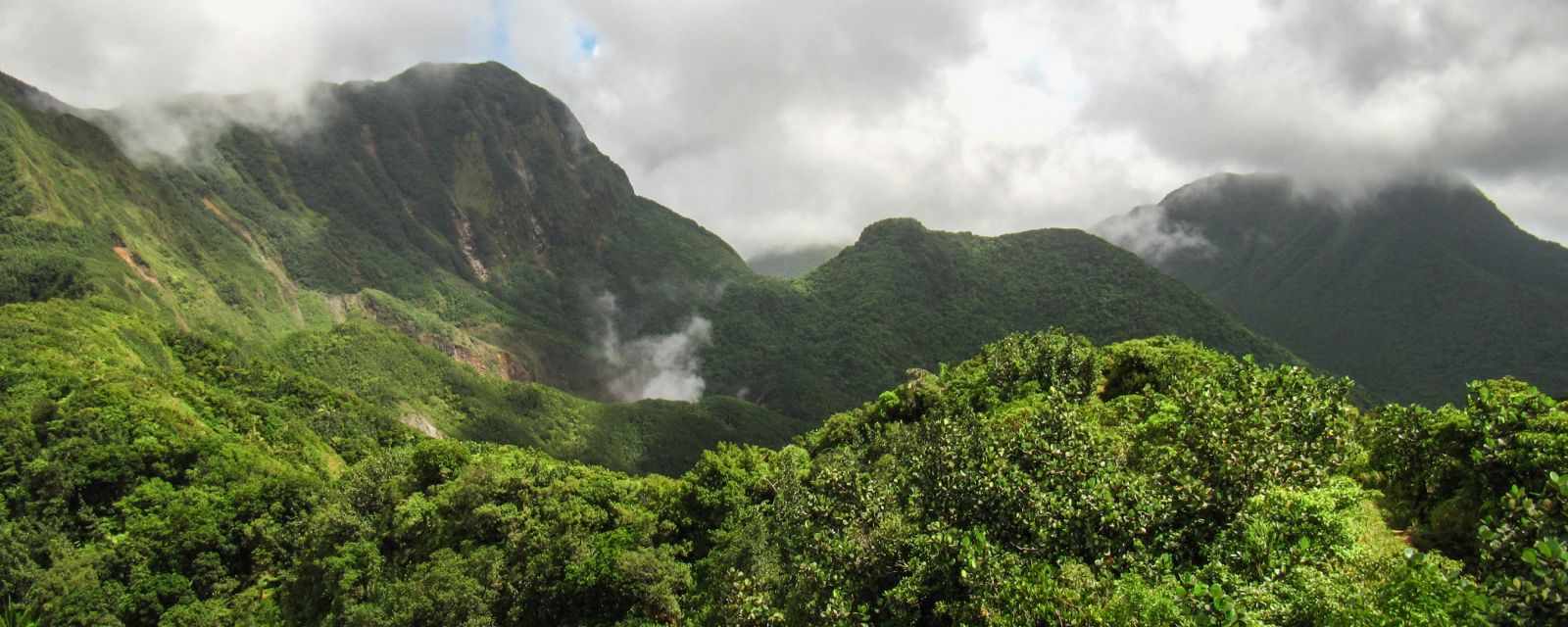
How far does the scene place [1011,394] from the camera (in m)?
46.2

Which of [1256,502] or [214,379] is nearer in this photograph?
[1256,502]

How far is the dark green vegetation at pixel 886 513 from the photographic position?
15.6m

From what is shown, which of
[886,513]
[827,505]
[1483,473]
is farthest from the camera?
[827,505]

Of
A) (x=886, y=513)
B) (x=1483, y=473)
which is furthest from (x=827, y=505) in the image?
(x=1483, y=473)

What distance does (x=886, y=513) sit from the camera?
2172 cm

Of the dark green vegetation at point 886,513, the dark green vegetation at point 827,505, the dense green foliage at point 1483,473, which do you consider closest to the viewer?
the dense green foliage at point 1483,473

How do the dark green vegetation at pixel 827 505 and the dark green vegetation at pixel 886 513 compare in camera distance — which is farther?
the dark green vegetation at pixel 827 505

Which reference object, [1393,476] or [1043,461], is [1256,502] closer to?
[1043,461]

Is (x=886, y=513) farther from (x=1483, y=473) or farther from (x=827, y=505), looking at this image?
(x=1483, y=473)

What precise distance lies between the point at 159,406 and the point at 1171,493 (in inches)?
3503

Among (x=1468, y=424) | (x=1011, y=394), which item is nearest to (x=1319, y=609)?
(x=1468, y=424)

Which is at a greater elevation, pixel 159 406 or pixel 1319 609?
pixel 159 406

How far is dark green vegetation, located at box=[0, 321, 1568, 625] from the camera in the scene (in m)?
15.6

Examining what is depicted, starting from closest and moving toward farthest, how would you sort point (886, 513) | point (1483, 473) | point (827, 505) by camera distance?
point (1483, 473) → point (886, 513) → point (827, 505)
